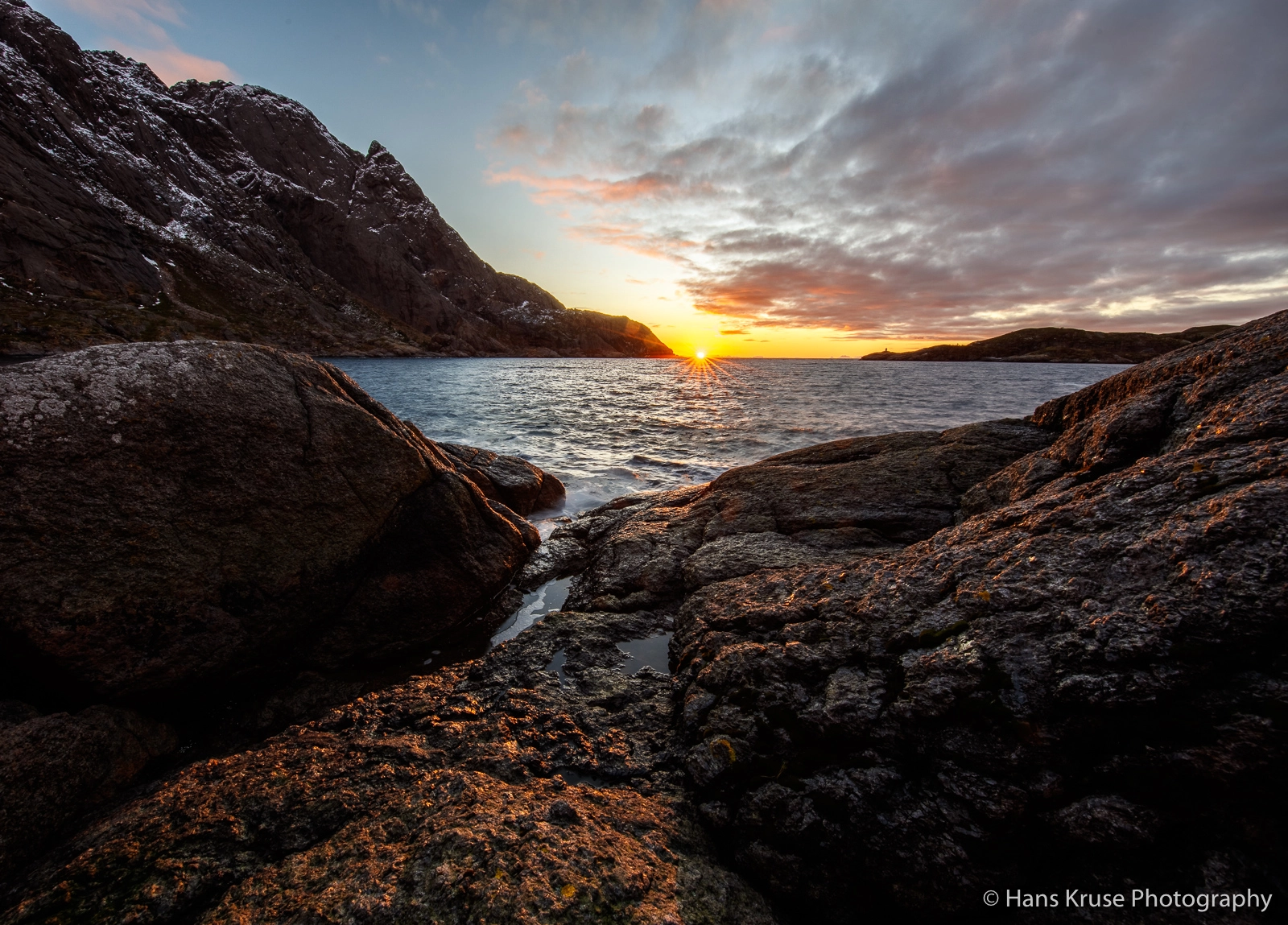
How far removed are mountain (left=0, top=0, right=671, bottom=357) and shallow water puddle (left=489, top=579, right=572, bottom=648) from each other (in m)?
79.2

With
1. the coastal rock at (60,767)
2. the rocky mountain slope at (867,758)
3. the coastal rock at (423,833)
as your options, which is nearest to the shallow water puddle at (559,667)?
the rocky mountain slope at (867,758)

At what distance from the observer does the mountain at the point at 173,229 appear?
8025 centimetres

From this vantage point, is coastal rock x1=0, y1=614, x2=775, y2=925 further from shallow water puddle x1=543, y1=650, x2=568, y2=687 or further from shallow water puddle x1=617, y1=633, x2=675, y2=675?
shallow water puddle x1=617, y1=633, x2=675, y2=675

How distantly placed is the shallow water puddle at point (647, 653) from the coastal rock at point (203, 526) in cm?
293

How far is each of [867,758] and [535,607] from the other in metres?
5.84

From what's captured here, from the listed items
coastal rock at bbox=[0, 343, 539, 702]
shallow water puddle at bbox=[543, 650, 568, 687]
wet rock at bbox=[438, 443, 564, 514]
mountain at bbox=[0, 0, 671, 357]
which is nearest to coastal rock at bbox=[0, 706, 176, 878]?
coastal rock at bbox=[0, 343, 539, 702]

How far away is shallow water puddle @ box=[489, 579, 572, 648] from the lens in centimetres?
737

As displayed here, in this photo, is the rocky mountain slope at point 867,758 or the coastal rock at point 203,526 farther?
the coastal rock at point 203,526

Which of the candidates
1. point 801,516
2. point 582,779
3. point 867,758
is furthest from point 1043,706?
point 801,516

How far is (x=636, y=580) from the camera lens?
24.6 feet

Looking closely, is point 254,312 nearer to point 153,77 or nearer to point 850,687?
point 153,77

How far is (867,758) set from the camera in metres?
3.31

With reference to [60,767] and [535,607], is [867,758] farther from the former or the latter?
[60,767]

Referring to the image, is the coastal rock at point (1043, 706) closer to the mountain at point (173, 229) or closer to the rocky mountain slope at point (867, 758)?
the rocky mountain slope at point (867, 758)
